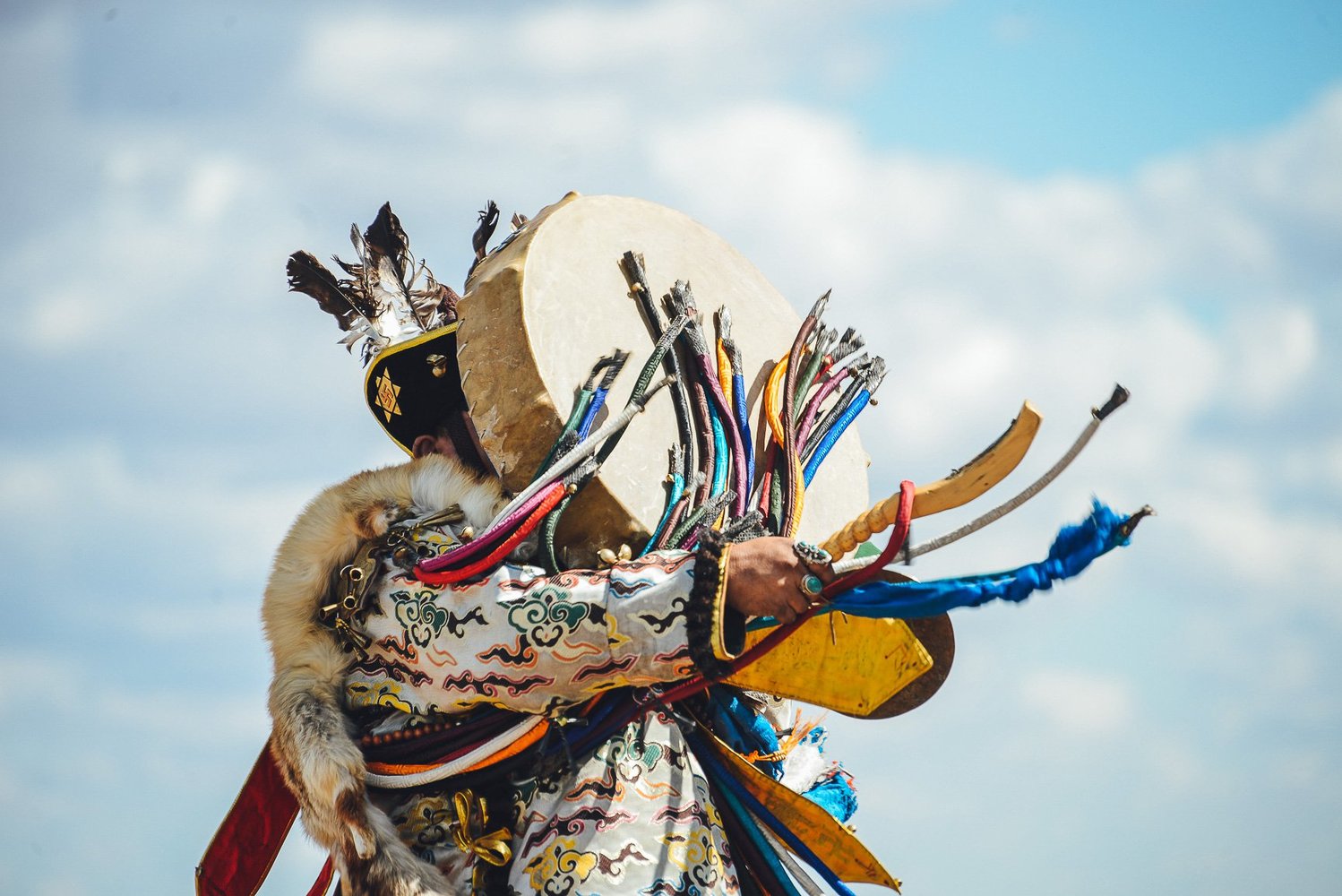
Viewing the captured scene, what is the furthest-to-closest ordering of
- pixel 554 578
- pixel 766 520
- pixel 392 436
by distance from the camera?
pixel 392 436
pixel 766 520
pixel 554 578

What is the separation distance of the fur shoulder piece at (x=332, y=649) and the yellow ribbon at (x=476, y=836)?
100 mm

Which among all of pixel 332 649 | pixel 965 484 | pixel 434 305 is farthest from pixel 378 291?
pixel 965 484

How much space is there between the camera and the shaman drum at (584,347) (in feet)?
11.6

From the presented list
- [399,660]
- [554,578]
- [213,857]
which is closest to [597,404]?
[554,578]

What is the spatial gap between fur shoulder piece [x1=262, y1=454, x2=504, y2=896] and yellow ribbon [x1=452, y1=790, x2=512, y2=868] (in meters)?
0.10

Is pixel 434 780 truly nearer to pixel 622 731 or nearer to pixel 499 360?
pixel 622 731


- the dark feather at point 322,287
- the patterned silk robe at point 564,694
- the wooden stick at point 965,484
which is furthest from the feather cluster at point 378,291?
the wooden stick at point 965,484

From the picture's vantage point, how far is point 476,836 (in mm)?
3463

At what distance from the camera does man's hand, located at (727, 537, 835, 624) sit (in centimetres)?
303

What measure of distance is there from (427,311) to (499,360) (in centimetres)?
73

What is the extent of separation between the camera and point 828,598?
301 centimetres

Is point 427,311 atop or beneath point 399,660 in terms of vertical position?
atop

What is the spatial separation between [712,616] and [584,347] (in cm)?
86

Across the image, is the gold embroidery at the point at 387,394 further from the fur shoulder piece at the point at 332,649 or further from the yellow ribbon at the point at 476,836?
the yellow ribbon at the point at 476,836
